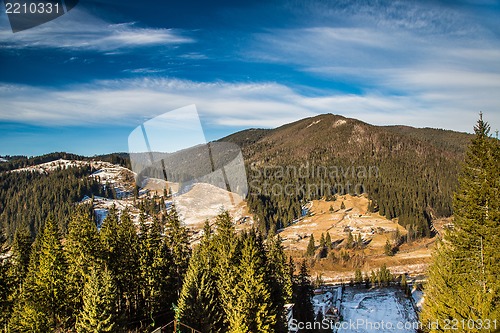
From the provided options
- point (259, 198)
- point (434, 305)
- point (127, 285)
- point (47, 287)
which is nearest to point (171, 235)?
point (127, 285)

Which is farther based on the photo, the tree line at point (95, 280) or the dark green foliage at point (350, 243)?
the dark green foliage at point (350, 243)

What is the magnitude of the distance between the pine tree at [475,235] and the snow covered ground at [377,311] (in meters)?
52.7

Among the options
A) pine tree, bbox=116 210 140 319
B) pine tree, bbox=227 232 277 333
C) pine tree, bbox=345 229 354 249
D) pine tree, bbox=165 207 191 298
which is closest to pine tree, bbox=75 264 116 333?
pine tree, bbox=227 232 277 333

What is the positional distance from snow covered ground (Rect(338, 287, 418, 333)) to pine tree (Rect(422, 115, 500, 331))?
173 feet

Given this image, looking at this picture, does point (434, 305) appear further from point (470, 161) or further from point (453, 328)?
point (470, 161)

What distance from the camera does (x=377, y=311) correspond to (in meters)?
83.2

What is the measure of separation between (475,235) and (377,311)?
70.6m

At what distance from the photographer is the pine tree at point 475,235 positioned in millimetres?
21125

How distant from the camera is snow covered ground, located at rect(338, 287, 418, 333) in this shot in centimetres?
7131

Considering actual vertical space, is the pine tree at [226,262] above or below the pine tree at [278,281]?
above

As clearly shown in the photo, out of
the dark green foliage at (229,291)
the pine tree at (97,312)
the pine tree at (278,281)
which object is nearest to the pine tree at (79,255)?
the pine tree at (97,312)

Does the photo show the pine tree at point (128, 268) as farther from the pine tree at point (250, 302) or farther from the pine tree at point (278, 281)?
the pine tree at point (278, 281)

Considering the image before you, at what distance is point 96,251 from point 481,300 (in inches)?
1345

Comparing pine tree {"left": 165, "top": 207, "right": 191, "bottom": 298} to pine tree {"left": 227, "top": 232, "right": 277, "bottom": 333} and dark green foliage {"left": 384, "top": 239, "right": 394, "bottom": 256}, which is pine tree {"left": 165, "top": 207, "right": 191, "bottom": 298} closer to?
pine tree {"left": 227, "top": 232, "right": 277, "bottom": 333}
